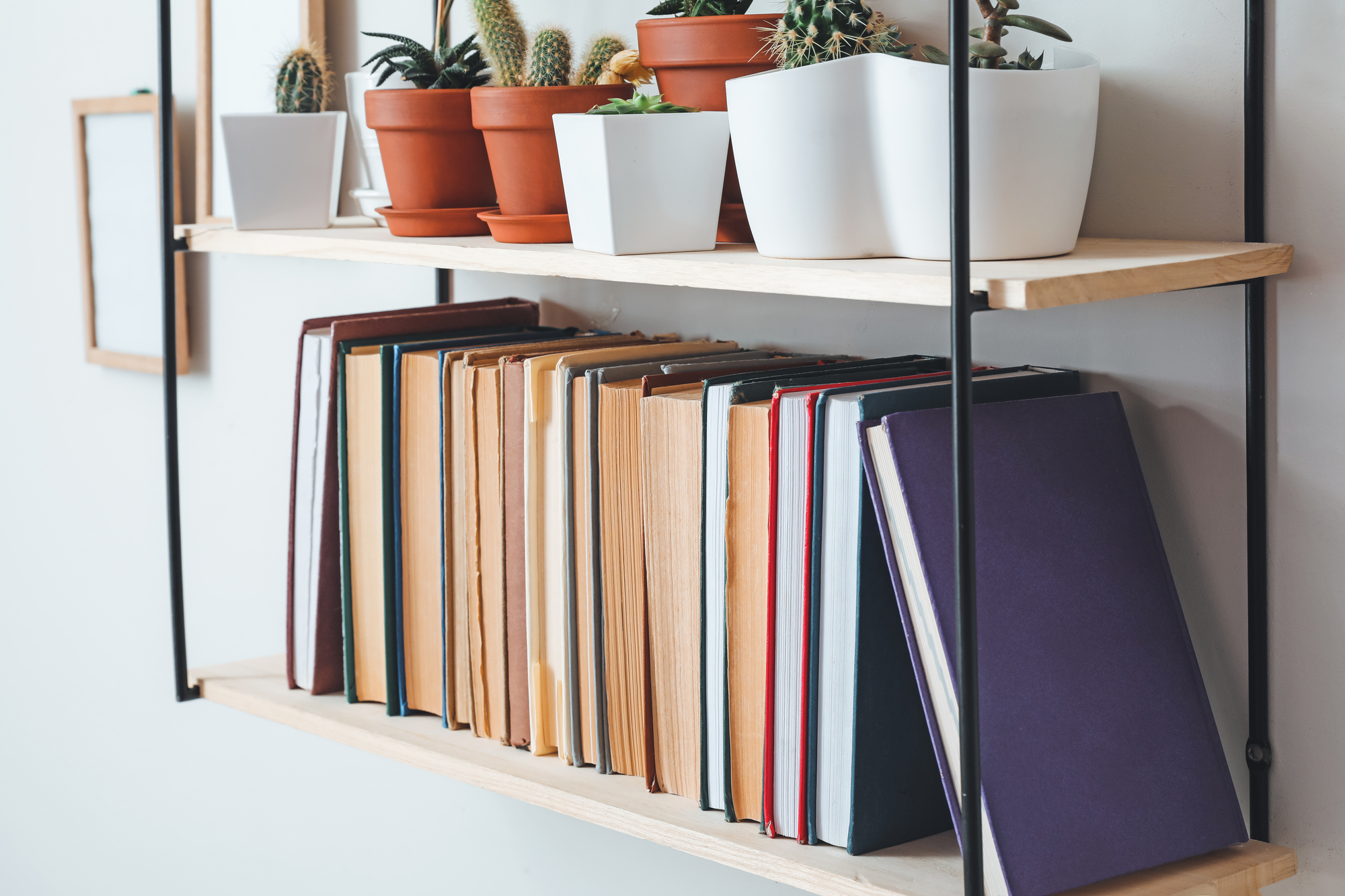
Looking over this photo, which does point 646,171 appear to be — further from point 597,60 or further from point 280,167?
point 280,167

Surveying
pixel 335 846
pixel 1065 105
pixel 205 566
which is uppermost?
pixel 1065 105

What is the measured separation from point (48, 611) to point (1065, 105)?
1741mm

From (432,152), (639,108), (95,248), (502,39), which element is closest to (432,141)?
(432,152)

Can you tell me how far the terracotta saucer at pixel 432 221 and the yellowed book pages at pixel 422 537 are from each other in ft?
0.35

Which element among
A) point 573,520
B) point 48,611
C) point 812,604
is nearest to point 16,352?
point 48,611

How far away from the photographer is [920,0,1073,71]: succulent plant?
688 millimetres

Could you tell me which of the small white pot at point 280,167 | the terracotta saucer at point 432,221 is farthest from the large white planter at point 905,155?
the small white pot at point 280,167

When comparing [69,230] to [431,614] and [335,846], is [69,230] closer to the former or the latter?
[335,846]

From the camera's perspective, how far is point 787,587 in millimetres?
779

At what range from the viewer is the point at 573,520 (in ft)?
2.98

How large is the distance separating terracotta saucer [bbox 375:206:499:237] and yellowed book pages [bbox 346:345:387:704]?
0.11m

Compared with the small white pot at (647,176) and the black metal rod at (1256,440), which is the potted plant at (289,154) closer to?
the small white pot at (647,176)

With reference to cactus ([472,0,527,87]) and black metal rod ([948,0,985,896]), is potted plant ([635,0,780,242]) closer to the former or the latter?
cactus ([472,0,527,87])

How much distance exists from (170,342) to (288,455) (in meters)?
0.33
